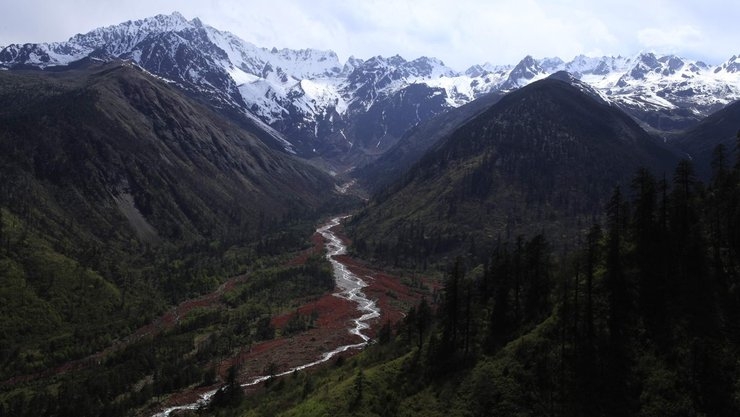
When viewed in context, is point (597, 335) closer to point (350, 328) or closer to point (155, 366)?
point (350, 328)

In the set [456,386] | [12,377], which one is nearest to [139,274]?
[12,377]

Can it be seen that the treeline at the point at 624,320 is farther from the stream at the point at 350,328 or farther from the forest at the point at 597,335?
the stream at the point at 350,328

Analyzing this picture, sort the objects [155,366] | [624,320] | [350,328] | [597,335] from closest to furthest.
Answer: [597,335], [624,320], [155,366], [350,328]

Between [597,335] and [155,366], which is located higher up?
[597,335]

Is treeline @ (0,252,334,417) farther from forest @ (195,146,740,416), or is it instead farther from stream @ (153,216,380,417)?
forest @ (195,146,740,416)

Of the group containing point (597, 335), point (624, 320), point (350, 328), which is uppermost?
point (624, 320)

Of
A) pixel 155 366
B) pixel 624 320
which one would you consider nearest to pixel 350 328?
pixel 155 366

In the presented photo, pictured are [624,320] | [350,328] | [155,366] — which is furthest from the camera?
[350,328]

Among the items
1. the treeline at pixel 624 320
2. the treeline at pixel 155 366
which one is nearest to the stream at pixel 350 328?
the treeline at pixel 155 366

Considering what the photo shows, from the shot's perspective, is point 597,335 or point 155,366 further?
point 155,366

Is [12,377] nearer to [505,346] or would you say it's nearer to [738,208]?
[505,346]

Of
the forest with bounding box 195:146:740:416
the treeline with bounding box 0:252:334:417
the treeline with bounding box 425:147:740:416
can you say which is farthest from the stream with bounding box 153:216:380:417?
the treeline with bounding box 425:147:740:416

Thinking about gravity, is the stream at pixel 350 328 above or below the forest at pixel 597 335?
below
